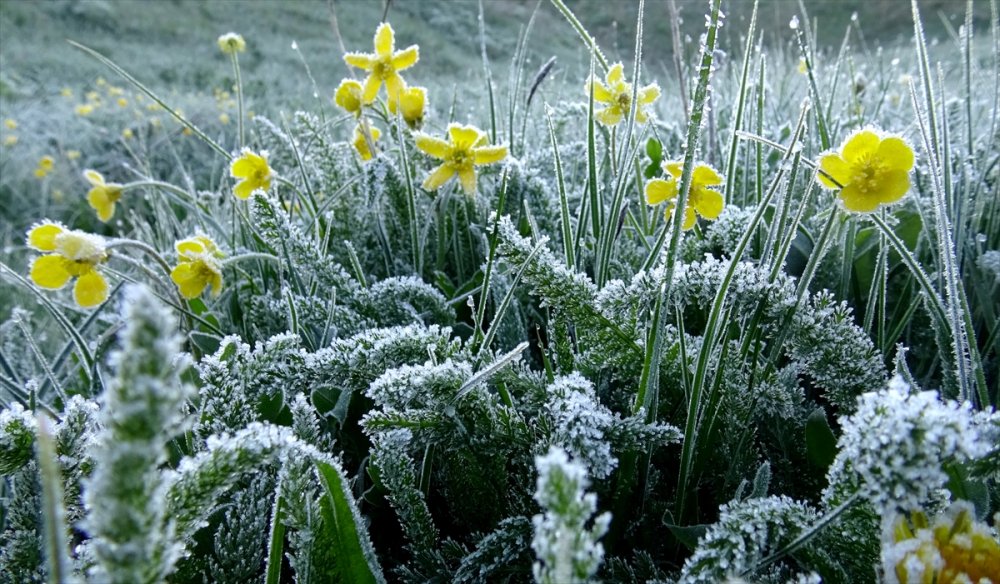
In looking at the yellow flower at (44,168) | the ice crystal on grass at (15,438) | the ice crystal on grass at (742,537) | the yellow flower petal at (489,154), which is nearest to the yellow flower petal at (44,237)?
the ice crystal on grass at (15,438)

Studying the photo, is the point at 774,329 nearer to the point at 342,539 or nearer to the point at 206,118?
the point at 342,539

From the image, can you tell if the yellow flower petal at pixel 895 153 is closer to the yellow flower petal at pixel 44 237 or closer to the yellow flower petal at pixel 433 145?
the yellow flower petal at pixel 433 145

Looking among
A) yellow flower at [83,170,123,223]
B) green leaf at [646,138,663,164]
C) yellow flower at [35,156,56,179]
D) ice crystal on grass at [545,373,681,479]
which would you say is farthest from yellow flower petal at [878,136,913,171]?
yellow flower at [35,156,56,179]

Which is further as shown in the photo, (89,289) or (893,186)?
(89,289)

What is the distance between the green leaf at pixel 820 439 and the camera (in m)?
0.61

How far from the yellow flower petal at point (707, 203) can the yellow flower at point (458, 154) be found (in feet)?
0.99

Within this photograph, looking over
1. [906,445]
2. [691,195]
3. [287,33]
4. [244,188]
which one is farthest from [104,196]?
[287,33]

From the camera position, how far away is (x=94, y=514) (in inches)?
10.3

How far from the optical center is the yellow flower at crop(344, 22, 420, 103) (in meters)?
1.19

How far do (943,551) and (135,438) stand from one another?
1.38ft

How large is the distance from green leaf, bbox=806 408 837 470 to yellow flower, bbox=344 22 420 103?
869mm

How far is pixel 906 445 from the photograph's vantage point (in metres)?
0.34

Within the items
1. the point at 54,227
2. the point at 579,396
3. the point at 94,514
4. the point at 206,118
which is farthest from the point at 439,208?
the point at 206,118

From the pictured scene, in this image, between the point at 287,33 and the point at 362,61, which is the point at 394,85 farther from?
the point at 287,33
